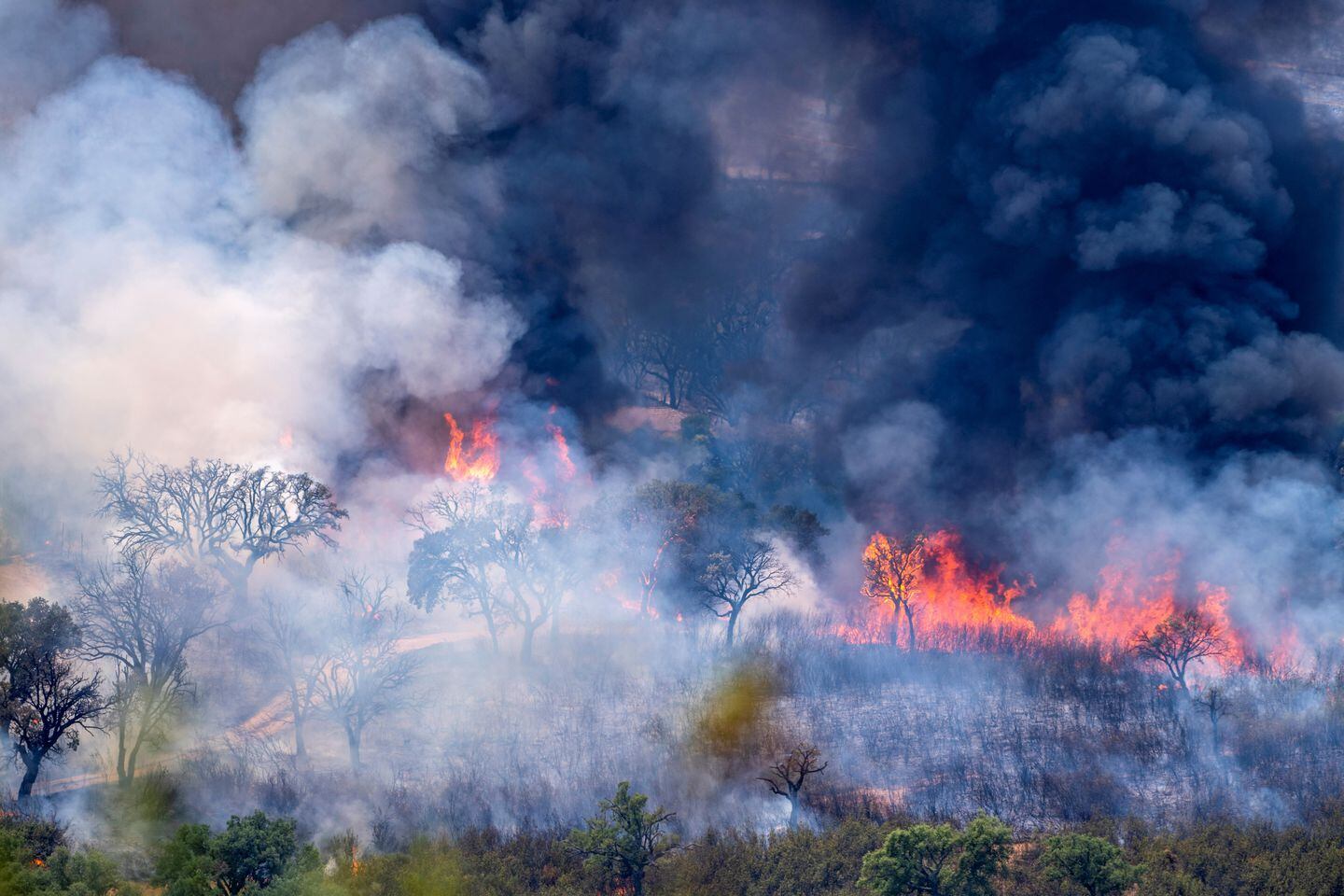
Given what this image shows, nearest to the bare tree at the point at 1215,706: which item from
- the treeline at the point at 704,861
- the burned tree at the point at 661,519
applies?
the treeline at the point at 704,861

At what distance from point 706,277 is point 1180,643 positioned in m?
34.8

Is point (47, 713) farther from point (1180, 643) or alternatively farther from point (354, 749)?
point (1180, 643)

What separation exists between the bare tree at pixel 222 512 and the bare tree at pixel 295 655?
2.61m

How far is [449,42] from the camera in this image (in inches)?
2785

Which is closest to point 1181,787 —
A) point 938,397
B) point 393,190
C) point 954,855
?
point 954,855

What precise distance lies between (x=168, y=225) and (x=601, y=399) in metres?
22.0

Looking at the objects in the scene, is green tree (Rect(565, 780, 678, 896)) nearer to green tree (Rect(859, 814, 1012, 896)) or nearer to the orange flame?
green tree (Rect(859, 814, 1012, 896))

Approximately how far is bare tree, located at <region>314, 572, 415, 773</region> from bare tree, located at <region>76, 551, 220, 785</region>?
4.33m

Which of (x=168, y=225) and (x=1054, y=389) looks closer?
(x=1054, y=389)

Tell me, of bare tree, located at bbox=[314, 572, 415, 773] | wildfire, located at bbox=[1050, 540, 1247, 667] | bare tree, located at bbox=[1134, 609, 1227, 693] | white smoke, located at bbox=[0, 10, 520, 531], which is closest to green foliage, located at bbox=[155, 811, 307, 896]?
bare tree, located at bbox=[314, 572, 415, 773]

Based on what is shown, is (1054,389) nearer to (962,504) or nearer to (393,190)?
(962,504)

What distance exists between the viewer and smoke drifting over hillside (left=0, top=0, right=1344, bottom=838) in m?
56.4

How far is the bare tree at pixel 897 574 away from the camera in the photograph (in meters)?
54.7

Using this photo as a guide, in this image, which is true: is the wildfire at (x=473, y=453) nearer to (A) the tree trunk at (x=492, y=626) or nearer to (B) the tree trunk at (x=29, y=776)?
(A) the tree trunk at (x=492, y=626)
